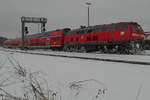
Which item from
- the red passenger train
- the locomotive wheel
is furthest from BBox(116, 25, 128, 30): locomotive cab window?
the locomotive wheel

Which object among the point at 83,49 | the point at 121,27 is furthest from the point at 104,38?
the point at 83,49

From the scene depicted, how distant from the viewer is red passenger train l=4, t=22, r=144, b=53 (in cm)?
2020

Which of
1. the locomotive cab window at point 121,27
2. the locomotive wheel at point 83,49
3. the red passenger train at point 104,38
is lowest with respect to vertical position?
the locomotive wheel at point 83,49

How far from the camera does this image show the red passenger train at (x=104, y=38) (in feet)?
66.3

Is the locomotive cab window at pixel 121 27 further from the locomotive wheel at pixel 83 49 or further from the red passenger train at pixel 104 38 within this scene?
the locomotive wheel at pixel 83 49

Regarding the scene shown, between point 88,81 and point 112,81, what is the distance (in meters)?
0.75

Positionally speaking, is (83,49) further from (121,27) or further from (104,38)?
(121,27)

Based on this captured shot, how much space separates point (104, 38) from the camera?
73.3 feet

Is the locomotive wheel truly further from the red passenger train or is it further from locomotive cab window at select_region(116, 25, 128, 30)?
locomotive cab window at select_region(116, 25, 128, 30)

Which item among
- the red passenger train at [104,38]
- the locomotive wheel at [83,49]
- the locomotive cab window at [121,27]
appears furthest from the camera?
the locomotive wheel at [83,49]

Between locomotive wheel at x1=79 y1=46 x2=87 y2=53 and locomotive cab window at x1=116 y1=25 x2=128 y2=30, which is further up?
locomotive cab window at x1=116 y1=25 x2=128 y2=30

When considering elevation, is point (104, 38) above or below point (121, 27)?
below

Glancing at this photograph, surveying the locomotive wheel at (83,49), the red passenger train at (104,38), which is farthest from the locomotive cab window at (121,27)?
the locomotive wheel at (83,49)

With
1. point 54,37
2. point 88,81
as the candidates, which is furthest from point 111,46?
point 88,81
